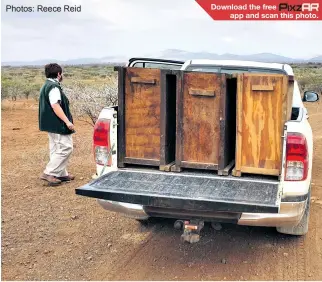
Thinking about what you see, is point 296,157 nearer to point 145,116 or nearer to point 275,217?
point 275,217

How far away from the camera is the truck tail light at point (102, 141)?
4.64 m

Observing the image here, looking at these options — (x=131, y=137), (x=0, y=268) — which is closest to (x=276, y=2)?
(x=131, y=137)

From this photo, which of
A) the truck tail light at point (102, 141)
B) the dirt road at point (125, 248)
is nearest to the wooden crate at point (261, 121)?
the dirt road at point (125, 248)

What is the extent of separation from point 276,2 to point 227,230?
22.8 ft

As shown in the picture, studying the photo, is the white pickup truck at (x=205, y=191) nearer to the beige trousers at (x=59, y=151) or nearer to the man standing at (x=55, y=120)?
the man standing at (x=55, y=120)

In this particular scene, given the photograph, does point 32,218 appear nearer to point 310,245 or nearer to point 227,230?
point 227,230

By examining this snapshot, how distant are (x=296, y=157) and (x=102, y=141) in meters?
1.80

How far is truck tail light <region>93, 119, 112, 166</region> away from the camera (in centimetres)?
464

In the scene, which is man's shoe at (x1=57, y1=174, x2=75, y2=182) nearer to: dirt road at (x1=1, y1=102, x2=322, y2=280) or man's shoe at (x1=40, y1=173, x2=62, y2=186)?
man's shoe at (x1=40, y1=173, x2=62, y2=186)

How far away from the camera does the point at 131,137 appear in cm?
475

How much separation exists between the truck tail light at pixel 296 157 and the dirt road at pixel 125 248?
91 cm

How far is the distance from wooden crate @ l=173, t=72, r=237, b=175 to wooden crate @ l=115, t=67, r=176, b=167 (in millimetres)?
149

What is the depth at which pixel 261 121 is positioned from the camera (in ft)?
14.3

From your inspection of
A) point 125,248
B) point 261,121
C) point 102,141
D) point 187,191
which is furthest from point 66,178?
point 261,121
